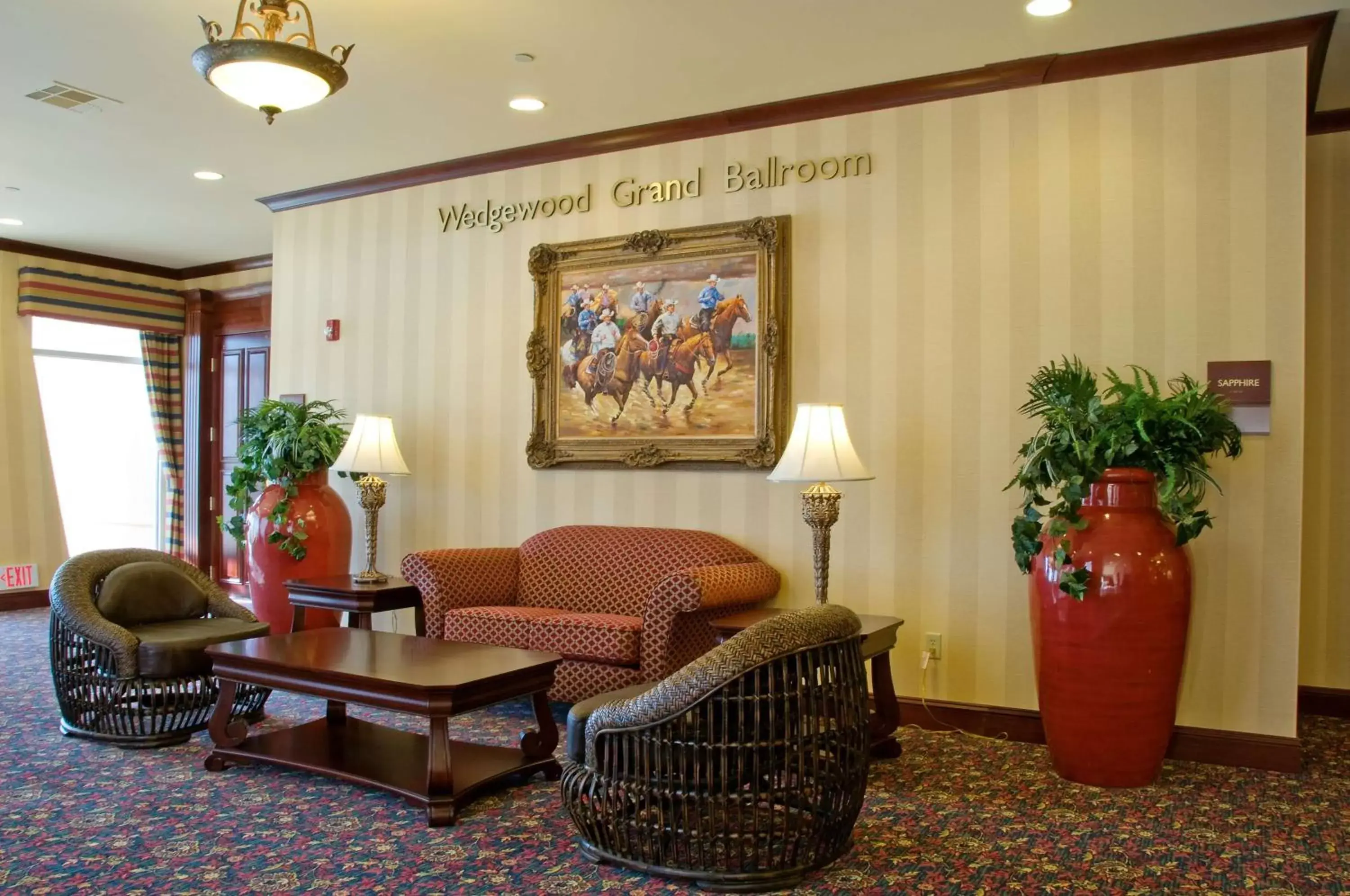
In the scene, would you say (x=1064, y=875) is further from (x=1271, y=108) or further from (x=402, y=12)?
(x=402, y=12)

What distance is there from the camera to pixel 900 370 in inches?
187

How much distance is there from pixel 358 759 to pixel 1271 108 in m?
4.23

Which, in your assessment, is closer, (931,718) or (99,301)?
(931,718)

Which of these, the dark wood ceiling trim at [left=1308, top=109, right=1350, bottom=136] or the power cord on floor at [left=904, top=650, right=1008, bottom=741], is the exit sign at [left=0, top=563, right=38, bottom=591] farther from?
the dark wood ceiling trim at [left=1308, top=109, right=1350, bottom=136]

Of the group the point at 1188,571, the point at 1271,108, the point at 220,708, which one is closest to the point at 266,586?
the point at 220,708

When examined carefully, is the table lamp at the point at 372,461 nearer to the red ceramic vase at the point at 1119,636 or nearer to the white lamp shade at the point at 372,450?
the white lamp shade at the point at 372,450

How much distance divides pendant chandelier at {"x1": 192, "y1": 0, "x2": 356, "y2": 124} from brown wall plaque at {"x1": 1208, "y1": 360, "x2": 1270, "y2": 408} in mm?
3375

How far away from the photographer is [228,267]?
351 inches

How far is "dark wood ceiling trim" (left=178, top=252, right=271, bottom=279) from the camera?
868 centimetres

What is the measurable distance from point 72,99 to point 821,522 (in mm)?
4040

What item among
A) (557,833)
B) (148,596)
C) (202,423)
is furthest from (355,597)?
(202,423)

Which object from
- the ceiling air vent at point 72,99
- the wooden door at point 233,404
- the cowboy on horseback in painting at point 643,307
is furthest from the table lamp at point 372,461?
the wooden door at point 233,404

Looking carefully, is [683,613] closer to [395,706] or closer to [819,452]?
[819,452]

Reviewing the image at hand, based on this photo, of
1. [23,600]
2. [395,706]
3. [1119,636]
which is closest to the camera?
[395,706]
